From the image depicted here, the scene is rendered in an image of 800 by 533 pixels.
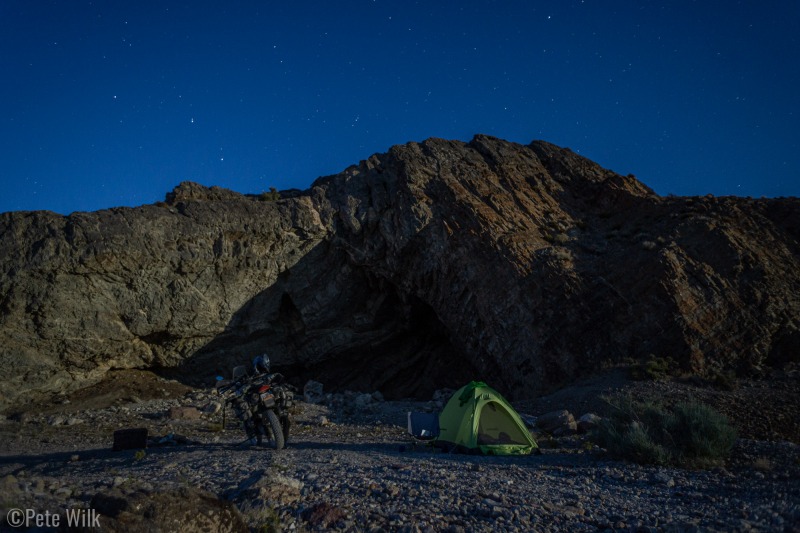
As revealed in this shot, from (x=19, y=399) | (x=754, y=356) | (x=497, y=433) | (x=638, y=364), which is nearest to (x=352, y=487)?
(x=497, y=433)

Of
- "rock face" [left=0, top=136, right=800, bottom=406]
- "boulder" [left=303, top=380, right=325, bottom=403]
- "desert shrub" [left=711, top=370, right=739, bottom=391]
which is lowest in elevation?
"boulder" [left=303, top=380, right=325, bottom=403]

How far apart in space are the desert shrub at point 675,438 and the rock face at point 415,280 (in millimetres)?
9117

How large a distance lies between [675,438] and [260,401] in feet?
25.7

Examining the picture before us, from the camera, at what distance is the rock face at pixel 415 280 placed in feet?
61.9

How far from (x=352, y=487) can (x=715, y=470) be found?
5.71 meters

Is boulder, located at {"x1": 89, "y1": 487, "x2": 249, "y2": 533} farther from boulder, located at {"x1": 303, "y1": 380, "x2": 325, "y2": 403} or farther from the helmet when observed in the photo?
boulder, located at {"x1": 303, "y1": 380, "x2": 325, "y2": 403}

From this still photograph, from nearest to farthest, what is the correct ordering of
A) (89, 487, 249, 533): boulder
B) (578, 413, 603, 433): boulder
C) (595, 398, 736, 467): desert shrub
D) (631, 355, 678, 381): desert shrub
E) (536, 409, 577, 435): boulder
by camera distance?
(89, 487, 249, 533): boulder, (595, 398, 736, 467): desert shrub, (578, 413, 603, 433): boulder, (536, 409, 577, 435): boulder, (631, 355, 678, 381): desert shrub

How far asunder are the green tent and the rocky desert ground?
0.62 metres

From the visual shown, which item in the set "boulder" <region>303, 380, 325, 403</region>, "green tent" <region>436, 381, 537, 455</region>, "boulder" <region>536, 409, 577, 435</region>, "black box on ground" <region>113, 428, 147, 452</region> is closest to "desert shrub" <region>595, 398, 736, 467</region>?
"green tent" <region>436, 381, 537, 455</region>

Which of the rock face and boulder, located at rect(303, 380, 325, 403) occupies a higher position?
the rock face

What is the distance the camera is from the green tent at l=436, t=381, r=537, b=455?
1035cm

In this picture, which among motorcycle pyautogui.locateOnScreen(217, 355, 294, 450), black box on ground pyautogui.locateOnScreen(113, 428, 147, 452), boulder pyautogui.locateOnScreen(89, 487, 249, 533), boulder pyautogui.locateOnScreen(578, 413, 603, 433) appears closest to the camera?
boulder pyautogui.locateOnScreen(89, 487, 249, 533)

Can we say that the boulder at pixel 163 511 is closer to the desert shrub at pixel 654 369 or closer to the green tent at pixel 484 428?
the green tent at pixel 484 428

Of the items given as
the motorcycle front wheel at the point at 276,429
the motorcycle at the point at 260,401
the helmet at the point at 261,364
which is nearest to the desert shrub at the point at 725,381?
the motorcycle at the point at 260,401
